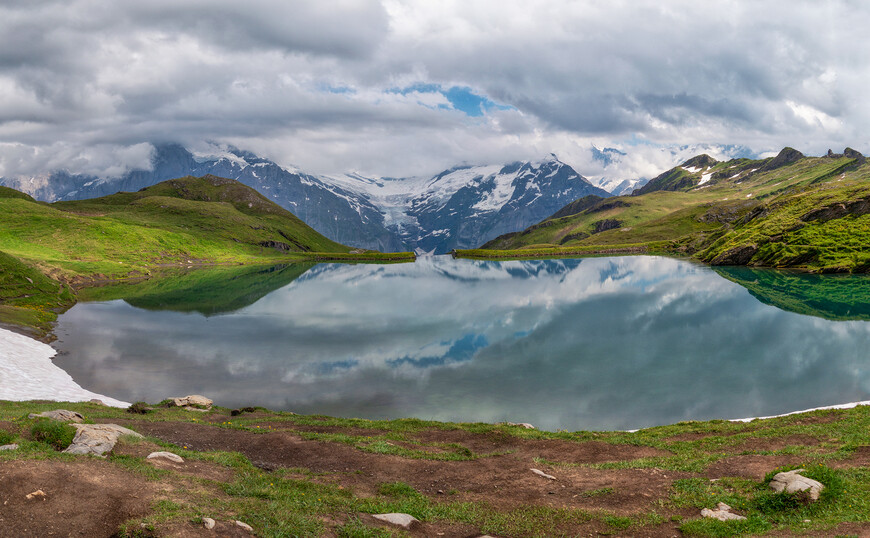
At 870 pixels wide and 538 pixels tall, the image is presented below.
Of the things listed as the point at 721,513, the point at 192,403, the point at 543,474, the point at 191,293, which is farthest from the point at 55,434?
the point at 191,293

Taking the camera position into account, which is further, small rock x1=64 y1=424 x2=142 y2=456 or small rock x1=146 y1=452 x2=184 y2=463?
small rock x1=146 y1=452 x2=184 y2=463

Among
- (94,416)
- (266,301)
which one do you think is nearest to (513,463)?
(94,416)

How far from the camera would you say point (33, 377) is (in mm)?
53469

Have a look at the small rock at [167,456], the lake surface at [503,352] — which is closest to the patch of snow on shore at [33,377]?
the lake surface at [503,352]

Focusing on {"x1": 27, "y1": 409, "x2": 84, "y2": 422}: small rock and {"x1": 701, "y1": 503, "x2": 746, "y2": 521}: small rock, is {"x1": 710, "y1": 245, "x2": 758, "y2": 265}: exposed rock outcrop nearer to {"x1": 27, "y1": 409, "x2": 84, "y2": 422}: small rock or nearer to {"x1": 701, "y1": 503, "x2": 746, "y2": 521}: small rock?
{"x1": 701, "y1": 503, "x2": 746, "y2": 521}: small rock

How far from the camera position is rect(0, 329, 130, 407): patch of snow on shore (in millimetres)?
47156

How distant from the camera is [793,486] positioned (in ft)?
60.2

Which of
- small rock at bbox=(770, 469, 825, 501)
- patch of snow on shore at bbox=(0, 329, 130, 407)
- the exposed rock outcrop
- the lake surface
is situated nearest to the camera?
small rock at bbox=(770, 469, 825, 501)

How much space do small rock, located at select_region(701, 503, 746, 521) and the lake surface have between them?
2504 cm

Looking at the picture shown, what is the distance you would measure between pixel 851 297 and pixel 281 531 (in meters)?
133

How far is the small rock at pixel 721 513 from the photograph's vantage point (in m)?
17.7

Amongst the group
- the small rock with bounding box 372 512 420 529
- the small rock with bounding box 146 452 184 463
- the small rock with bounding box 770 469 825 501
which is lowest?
the small rock with bounding box 146 452 184 463

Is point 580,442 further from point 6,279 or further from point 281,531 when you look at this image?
point 6,279

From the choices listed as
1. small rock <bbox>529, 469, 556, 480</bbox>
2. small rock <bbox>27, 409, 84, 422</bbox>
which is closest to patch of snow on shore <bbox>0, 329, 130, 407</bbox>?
small rock <bbox>27, 409, 84, 422</bbox>
